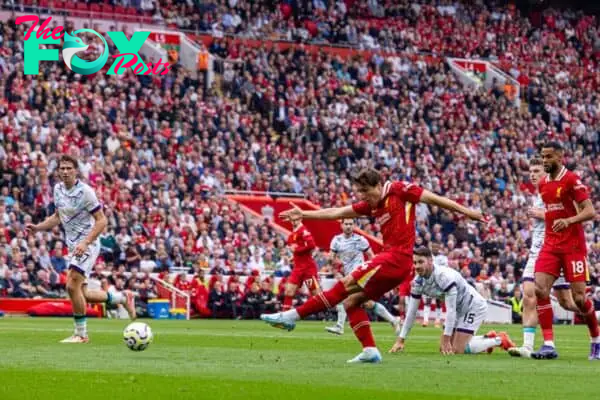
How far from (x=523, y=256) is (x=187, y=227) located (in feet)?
39.9

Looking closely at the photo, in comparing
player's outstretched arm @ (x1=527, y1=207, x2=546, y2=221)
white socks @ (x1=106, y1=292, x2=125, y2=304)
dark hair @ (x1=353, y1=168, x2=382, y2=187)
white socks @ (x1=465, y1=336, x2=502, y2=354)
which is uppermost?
dark hair @ (x1=353, y1=168, x2=382, y2=187)

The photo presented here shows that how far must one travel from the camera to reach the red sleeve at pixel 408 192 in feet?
46.7

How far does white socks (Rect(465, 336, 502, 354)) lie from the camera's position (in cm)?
1780

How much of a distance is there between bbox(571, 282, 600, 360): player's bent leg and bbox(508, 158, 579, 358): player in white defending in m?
0.37

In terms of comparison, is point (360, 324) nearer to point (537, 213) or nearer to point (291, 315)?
point (291, 315)

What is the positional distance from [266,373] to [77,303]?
21.0ft

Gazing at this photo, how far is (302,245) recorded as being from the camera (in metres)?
29.4

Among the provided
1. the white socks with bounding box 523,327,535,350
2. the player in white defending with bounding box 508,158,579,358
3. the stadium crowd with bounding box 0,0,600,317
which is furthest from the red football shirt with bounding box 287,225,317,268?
the white socks with bounding box 523,327,535,350

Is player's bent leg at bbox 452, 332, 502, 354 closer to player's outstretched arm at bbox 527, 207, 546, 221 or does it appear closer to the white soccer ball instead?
player's outstretched arm at bbox 527, 207, 546, 221

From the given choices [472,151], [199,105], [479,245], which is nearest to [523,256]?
[479,245]

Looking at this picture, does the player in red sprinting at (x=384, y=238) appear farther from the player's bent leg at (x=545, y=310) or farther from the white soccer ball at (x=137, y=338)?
the player's bent leg at (x=545, y=310)

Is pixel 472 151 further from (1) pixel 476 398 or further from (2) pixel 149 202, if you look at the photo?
(1) pixel 476 398

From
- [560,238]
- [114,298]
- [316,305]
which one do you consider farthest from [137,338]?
[560,238]

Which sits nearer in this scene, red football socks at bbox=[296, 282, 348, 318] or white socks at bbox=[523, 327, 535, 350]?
red football socks at bbox=[296, 282, 348, 318]
